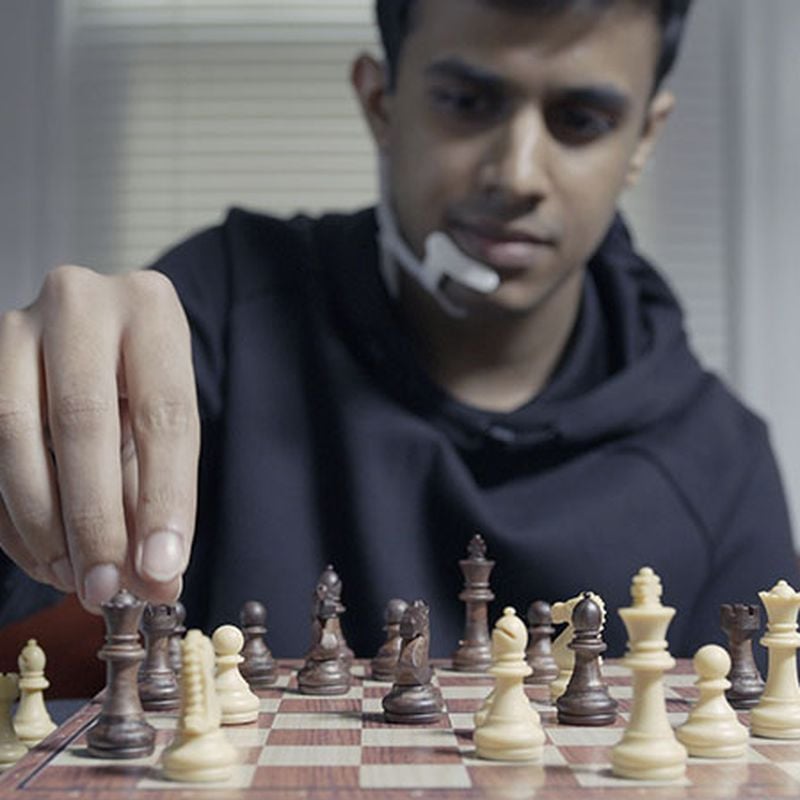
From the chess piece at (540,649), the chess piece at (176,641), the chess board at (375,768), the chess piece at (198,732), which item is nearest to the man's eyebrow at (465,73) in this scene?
the chess piece at (540,649)

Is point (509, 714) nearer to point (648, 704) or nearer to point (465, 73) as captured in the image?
point (648, 704)

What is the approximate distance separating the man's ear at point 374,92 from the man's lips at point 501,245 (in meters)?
0.34

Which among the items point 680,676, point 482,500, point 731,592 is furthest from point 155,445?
point 731,592

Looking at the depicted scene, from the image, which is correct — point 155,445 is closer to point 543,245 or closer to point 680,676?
point 680,676

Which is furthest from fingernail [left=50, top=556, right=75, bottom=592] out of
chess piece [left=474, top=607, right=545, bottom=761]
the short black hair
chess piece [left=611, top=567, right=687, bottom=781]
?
the short black hair

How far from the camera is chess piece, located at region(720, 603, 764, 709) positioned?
1.18 meters

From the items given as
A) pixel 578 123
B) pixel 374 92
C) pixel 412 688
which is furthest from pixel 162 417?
pixel 374 92

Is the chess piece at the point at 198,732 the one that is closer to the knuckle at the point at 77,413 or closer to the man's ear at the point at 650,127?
the knuckle at the point at 77,413

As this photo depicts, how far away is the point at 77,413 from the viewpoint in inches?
45.4

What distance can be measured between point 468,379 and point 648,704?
4.18ft

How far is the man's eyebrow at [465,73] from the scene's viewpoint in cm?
187

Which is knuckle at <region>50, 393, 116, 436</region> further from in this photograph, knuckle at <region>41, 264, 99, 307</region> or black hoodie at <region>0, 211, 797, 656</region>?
black hoodie at <region>0, 211, 797, 656</region>

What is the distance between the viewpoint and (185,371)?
1.23 meters

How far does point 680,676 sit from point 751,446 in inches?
37.9
